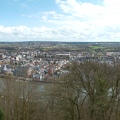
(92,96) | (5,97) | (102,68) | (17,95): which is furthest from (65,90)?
(5,97)

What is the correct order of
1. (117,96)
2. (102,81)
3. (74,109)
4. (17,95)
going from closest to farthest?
(102,81)
(117,96)
(74,109)
(17,95)

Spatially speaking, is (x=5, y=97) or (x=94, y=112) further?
(x=5, y=97)

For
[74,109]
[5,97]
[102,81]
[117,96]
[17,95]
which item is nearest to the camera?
[102,81]

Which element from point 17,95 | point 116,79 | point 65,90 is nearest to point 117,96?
point 116,79

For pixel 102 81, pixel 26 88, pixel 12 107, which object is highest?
pixel 102 81

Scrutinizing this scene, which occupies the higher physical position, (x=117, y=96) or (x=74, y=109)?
(x=117, y=96)

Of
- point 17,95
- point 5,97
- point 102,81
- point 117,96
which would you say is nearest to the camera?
point 102,81

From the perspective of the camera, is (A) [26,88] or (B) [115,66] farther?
(A) [26,88]

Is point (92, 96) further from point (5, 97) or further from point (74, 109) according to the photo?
point (5, 97)

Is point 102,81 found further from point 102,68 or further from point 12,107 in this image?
point 12,107
